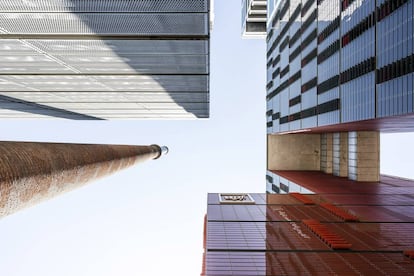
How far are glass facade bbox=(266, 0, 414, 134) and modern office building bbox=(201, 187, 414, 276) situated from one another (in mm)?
9567

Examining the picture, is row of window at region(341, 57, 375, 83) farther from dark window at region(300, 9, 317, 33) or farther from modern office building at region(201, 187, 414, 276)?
dark window at region(300, 9, 317, 33)

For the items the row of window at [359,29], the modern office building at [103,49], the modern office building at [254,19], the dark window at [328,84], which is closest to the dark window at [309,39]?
the dark window at [328,84]

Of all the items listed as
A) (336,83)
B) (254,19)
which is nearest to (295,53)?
(336,83)

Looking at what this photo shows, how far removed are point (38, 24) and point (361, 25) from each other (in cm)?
2702

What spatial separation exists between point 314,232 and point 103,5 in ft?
81.7

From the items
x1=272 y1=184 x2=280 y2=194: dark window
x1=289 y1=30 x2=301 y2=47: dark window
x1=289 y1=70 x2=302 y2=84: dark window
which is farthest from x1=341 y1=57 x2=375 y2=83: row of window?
x1=272 y1=184 x2=280 y2=194: dark window

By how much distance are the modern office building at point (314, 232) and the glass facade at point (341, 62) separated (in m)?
9.57

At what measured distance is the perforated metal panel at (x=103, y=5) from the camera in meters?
15.3

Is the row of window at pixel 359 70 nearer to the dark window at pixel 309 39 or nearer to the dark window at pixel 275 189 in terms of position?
the dark window at pixel 309 39

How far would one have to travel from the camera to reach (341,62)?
1481 inches

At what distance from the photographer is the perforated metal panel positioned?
15.3m

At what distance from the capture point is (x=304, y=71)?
170ft

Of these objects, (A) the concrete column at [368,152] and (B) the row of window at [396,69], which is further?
(A) the concrete column at [368,152]

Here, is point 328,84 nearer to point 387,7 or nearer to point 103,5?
point 387,7
